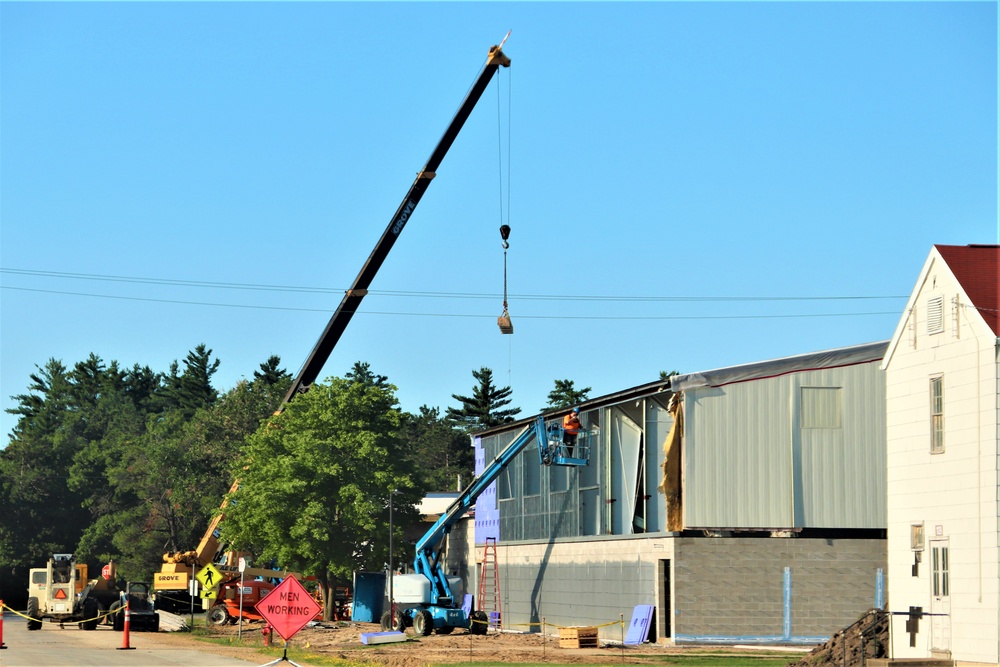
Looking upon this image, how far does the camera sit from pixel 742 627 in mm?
38562

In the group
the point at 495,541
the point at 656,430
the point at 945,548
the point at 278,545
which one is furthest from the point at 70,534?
the point at 945,548

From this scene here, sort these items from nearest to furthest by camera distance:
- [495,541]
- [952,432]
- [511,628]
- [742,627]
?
[952,432] < [742,627] < [511,628] < [495,541]

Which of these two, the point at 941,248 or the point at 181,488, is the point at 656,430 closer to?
the point at 941,248

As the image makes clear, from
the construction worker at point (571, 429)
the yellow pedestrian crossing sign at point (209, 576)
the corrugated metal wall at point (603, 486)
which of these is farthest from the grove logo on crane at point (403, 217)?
the yellow pedestrian crossing sign at point (209, 576)

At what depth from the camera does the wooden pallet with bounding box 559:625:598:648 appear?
39844 mm

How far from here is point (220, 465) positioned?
11269 cm

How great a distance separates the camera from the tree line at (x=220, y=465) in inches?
2425

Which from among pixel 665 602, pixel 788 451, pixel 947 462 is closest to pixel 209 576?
pixel 665 602

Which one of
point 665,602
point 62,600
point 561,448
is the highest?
point 561,448

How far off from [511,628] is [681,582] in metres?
14.2

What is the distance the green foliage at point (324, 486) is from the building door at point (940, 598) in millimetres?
35551

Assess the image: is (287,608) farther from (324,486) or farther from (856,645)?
(324,486)

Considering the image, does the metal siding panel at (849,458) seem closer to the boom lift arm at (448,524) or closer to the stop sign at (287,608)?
the boom lift arm at (448,524)

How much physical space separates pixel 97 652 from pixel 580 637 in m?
14.0
